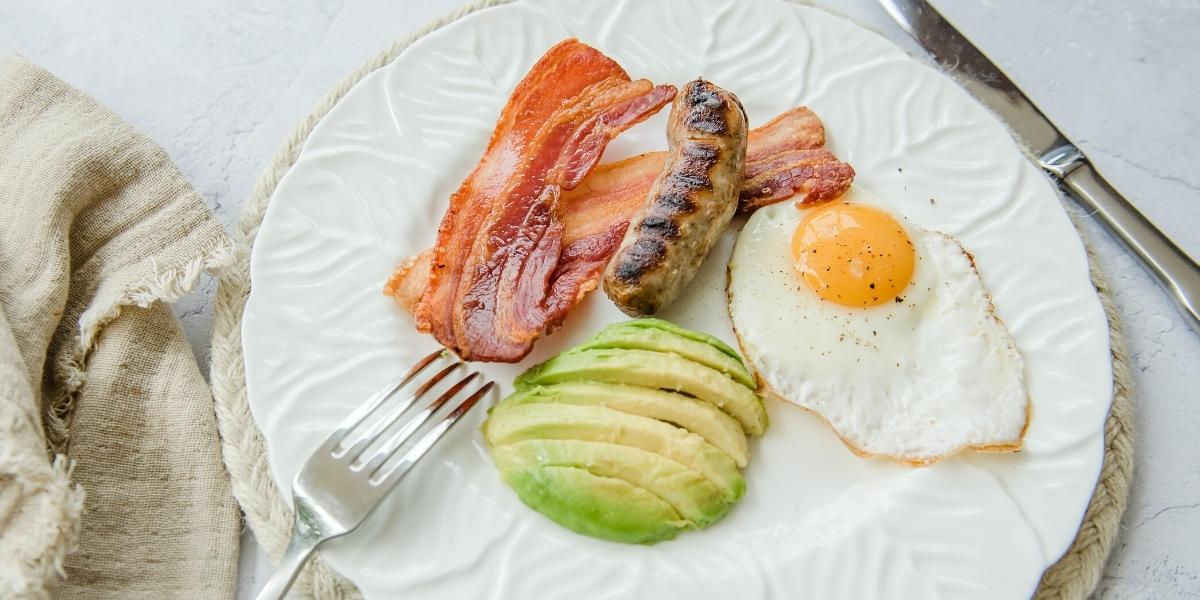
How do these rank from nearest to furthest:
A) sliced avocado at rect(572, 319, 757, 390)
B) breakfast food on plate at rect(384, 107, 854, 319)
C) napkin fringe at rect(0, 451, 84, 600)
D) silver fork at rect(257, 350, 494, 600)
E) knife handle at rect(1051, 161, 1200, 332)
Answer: napkin fringe at rect(0, 451, 84, 600) → silver fork at rect(257, 350, 494, 600) → sliced avocado at rect(572, 319, 757, 390) → breakfast food on plate at rect(384, 107, 854, 319) → knife handle at rect(1051, 161, 1200, 332)

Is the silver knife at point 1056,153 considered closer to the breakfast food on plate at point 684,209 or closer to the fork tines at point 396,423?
the breakfast food on plate at point 684,209

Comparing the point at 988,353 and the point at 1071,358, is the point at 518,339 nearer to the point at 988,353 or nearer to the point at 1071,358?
the point at 988,353

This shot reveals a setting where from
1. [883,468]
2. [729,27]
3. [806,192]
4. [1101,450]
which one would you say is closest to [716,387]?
[883,468]

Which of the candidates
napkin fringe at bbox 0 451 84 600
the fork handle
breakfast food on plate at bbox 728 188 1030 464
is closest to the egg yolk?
breakfast food on plate at bbox 728 188 1030 464

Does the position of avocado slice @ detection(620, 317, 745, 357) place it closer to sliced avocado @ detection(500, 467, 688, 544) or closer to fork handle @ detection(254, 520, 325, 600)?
sliced avocado @ detection(500, 467, 688, 544)

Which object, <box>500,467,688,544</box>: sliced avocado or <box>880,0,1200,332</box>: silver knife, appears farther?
<box>880,0,1200,332</box>: silver knife

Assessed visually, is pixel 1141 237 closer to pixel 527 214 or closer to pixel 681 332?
pixel 681 332

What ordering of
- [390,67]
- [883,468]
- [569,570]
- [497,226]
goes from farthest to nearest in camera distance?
[390,67] < [497,226] < [883,468] < [569,570]
